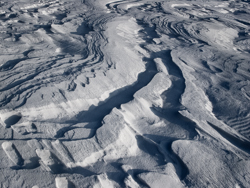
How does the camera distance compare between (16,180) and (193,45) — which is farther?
(193,45)

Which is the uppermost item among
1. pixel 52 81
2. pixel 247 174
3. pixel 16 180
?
pixel 52 81

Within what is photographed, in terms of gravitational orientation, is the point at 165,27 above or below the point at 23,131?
above

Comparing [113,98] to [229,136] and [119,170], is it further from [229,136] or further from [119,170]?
[229,136]

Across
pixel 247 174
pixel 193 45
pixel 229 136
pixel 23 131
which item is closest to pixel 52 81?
pixel 23 131

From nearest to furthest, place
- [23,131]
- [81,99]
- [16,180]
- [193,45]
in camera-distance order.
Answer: [16,180] → [23,131] → [81,99] → [193,45]

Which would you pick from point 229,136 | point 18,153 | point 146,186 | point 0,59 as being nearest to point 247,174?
point 229,136

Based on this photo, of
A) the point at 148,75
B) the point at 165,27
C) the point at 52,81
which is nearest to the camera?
the point at 52,81

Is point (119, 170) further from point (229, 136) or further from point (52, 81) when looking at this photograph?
point (52, 81)
